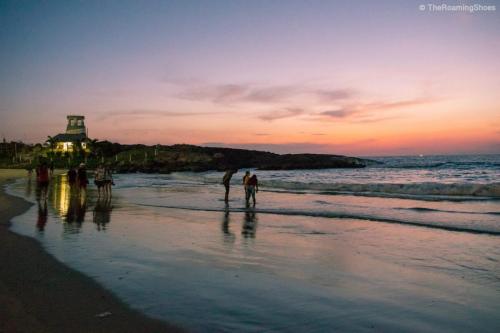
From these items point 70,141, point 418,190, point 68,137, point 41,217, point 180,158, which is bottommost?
point 41,217

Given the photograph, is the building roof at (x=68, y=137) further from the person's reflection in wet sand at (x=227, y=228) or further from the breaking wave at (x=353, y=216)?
the person's reflection in wet sand at (x=227, y=228)

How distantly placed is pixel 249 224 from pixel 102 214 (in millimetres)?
6171

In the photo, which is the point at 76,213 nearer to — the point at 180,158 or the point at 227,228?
the point at 227,228

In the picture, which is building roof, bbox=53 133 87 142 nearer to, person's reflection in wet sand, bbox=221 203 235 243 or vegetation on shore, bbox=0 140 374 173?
vegetation on shore, bbox=0 140 374 173

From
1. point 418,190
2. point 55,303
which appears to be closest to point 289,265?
point 55,303

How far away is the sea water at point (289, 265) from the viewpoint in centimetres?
620

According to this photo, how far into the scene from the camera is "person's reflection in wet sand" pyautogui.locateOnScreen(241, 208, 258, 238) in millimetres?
13586

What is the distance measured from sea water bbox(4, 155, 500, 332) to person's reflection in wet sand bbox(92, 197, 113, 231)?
0.07 m

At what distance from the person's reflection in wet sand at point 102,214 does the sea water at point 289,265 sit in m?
0.07

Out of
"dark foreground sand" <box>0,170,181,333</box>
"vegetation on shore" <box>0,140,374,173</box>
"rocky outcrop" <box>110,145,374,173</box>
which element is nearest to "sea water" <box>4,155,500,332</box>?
"dark foreground sand" <box>0,170,181,333</box>

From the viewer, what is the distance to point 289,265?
9242 millimetres

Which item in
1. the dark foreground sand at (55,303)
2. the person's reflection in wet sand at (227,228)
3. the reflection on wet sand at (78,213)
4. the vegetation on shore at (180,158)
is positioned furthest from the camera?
the vegetation on shore at (180,158)

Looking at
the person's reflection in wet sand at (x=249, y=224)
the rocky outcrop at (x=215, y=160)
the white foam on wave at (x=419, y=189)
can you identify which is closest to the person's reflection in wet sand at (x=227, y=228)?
the person's reflection in wet sand at (x=249, y=224)

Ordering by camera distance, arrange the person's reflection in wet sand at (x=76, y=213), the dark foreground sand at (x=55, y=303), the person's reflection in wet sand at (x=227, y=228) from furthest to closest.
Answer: the person's reflection in wet sand at (x=76, y=213)
the person's reflection in wet sand at (x=227, y=228)
the dark foreground sand at (x=55, y=303)
